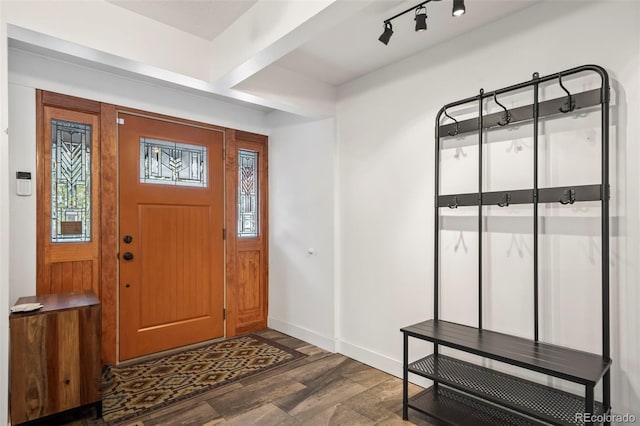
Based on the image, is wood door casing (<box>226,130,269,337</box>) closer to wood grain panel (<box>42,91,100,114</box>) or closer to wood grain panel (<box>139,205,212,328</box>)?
wood grain panel (<box>139,205,212,328</box>)

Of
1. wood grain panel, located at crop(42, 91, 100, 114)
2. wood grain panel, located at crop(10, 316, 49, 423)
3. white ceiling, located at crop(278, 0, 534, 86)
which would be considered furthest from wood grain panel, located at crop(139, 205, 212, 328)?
white ceiling, located at crop(278, 0, 534, 86)

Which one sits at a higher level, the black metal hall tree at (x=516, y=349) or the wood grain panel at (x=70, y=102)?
the wood grain panel at (x=70, y=102)

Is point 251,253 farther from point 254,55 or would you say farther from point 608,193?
point 608,193

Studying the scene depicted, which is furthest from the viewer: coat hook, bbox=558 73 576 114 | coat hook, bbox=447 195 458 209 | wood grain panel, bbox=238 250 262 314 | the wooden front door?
wood grain panel, bbox=238 250 262 314

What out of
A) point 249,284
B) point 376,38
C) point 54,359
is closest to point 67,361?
point 54,359

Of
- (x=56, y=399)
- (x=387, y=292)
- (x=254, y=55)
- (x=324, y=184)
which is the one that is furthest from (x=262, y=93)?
(x=56, y=399)

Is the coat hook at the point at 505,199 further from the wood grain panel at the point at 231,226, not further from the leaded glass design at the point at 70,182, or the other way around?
the leaded glass design at the point at 70,182

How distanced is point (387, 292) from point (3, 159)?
8.89ft

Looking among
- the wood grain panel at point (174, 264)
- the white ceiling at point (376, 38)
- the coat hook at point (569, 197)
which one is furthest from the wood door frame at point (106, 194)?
the coat hook at point (569, 197)

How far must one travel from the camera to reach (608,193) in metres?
1.84

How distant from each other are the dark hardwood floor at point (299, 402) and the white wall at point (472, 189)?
31 cm

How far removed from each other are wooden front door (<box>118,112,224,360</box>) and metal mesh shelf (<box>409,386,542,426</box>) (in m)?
2.33

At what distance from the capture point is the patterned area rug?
2547 millimetres

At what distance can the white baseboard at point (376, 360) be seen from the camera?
2775mm
